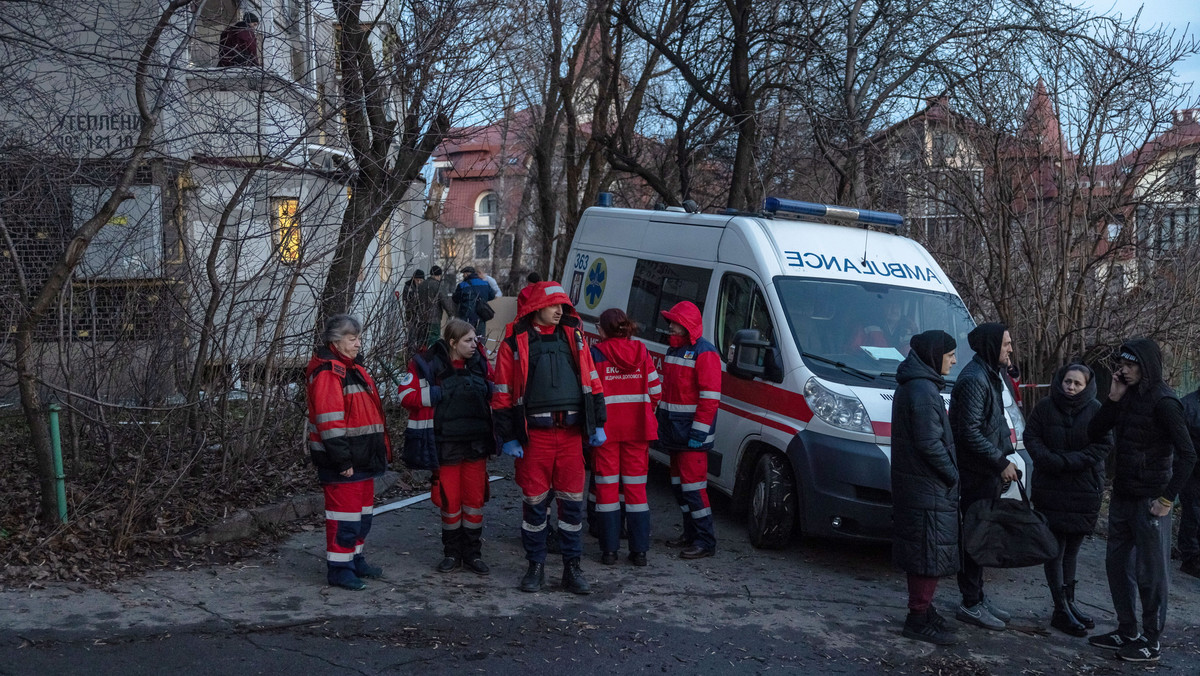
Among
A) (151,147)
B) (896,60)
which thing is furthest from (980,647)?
(896,60)

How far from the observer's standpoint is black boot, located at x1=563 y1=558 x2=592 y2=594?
237 inches

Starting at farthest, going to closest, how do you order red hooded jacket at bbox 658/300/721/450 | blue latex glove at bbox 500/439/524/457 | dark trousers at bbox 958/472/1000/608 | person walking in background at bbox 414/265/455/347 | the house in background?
person walking in background at bbox 414/265/455/347 < red hooded jacket at bbox 658/300/721/450 < the house in background < blue latex glove at bbox 500/439/524/457 < dark trousers at bbox 958/472/1000/608

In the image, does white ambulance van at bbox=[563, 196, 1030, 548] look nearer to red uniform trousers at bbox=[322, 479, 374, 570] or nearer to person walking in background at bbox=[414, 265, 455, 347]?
person walking in background at bbox=[414, 265, 455, 347]

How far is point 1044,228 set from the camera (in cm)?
1015

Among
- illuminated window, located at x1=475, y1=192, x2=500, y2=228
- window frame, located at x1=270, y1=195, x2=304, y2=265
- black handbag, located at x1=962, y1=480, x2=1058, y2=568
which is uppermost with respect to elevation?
illuminated window, located at x1=475, y1=192, x2=500, y2=228

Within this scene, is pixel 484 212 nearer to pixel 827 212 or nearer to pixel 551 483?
pixel 827 212

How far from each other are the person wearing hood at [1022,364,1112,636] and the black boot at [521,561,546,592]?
288 cm

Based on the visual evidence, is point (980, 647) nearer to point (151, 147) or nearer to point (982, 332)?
point (982, 332)

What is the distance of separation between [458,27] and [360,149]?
1299 mm

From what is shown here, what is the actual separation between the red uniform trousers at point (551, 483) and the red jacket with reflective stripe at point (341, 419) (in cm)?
86

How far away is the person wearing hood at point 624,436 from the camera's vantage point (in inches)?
256

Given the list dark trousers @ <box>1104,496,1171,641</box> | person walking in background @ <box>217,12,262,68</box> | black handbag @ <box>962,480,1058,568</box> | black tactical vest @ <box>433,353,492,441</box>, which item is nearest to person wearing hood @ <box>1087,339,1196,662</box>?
dark trousers @ <box>1104,496,1171,641</box>

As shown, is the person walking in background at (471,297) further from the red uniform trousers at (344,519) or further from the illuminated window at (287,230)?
the red uniform trousers at (344,519)

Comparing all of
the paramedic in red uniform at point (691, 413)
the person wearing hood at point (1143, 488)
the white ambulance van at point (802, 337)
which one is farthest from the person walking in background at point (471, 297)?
the person wearing hood at point (1143, 488)
